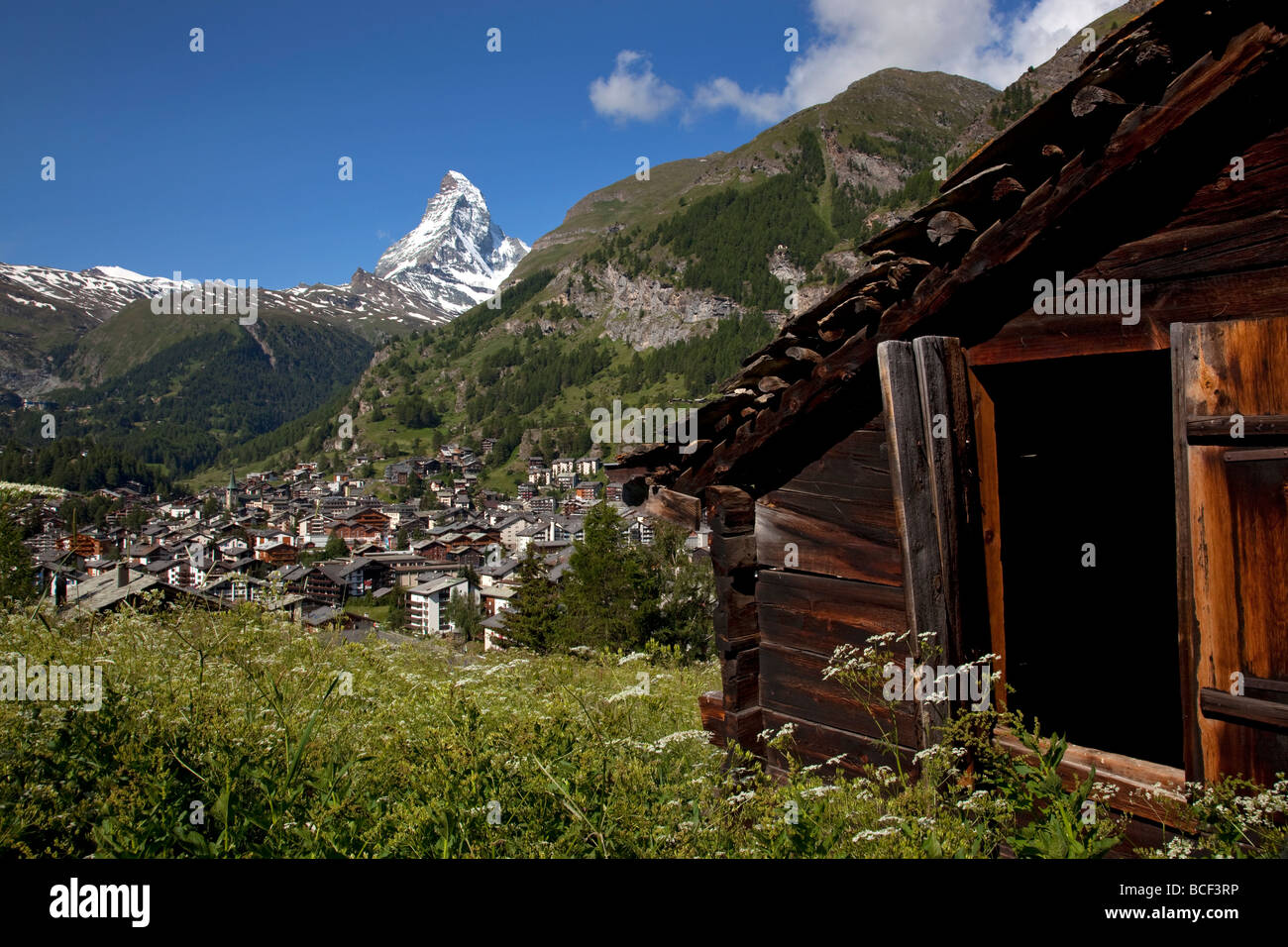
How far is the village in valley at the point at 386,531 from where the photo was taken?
2408 inches

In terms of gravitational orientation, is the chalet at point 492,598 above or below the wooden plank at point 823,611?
below

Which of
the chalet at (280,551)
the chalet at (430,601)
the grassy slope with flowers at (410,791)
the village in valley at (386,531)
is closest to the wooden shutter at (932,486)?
the grassy slope with flowers at (410,791)

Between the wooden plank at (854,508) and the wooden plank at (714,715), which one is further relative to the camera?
the wooden plank at (714,715)

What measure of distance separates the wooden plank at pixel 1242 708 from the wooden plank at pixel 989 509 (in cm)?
101

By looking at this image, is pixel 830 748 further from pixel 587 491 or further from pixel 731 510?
pixel 587 491

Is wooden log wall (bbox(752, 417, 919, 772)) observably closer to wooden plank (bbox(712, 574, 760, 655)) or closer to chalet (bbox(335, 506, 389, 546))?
wooden plank (bbox(712, 574, 760, 655))

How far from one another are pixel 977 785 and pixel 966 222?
111 inches

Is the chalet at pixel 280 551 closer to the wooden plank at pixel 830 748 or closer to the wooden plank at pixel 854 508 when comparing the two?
the wooden plank at pixel 830 748

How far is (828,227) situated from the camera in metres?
182

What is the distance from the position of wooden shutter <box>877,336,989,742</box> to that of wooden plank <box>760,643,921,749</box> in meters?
0.30

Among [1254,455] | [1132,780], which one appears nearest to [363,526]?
[1132,780]

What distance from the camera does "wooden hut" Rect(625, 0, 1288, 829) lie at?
9.36ft
